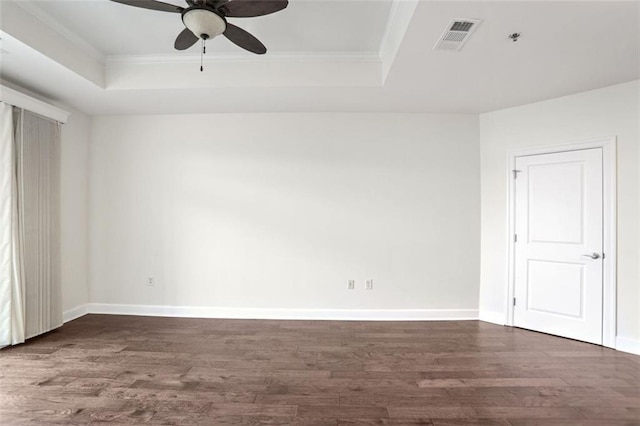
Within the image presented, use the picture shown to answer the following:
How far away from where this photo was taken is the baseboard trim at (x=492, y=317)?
11.9 feet

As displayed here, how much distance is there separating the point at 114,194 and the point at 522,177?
17.3ft

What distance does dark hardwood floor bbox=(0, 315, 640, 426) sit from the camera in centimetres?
196

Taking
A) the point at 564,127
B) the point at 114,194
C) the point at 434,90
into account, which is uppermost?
the point at 434,90

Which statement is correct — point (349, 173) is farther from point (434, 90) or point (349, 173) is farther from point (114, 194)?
point (114, 194)

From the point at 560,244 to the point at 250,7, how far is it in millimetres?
3852

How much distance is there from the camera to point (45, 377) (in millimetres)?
2379

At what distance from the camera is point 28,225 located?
311 cm

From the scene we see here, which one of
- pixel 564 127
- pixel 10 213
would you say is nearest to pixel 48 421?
pixel 10 213

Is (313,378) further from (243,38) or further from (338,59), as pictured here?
(338,59)

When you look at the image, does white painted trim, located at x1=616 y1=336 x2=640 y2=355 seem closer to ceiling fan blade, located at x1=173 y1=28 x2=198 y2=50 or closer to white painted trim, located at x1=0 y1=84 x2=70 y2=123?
ceiling fan blade, located at x1=173 y1=28 x2=198 y2=50

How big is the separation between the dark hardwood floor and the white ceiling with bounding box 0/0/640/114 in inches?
106

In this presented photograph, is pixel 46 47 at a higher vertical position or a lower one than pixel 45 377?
higher

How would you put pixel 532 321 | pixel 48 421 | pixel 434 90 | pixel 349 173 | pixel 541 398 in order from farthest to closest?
pixel 349 173 → pixel 532 321 → pixel 434 90 → pixel 541 398 → pixel 48 421

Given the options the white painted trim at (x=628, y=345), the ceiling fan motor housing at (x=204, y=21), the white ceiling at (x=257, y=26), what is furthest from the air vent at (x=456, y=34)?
the white painted trim at (x=628, y=345)
